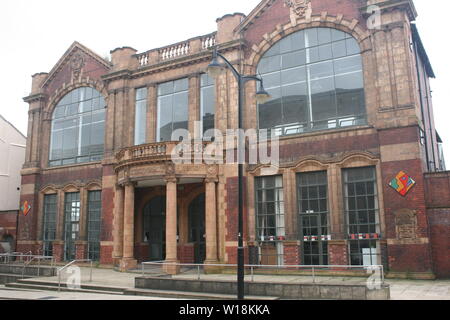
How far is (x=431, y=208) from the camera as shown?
17.0m

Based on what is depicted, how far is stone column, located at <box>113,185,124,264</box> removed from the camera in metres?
22.7

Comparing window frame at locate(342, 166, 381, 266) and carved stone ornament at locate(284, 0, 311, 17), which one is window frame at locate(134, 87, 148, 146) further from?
window frame at locate(342, 166, 381, 266)

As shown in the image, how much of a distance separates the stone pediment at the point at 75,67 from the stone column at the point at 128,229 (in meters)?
9.26

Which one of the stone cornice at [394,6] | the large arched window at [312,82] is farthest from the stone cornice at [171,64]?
the stone cornice at [394,6]

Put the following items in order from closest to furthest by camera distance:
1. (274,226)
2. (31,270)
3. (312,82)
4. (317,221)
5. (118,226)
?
(317,221) < (274,226) < (31,270) < (312,82) < (118,226)

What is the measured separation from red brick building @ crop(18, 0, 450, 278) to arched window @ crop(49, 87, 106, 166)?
0.45 ft

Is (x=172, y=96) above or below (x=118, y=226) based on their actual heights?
above

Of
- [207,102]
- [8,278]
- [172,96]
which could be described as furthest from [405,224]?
[8,278]

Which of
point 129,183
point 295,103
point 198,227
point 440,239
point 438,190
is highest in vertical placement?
point 295,103

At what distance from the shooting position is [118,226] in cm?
2269

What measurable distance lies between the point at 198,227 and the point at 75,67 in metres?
14.2

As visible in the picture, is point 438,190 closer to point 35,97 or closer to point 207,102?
point 207,102

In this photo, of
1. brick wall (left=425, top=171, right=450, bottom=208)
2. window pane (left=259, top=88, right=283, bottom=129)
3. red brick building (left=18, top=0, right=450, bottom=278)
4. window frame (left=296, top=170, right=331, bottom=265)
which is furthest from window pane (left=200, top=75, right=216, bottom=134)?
brick wall (left=425, top=171, right=450, bottom=208)

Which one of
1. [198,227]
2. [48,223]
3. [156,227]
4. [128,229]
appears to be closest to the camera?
[128,229]
